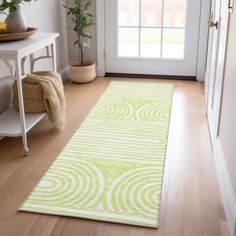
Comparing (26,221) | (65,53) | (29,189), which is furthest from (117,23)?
(26,221)

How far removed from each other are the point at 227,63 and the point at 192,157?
664mm

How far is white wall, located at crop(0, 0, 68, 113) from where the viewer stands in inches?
109

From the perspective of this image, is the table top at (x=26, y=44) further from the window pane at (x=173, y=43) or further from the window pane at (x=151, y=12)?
the window pane at (x=173, y=43)

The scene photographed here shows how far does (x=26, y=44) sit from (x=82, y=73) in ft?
5.32

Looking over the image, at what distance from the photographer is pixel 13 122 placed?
2.54 meters

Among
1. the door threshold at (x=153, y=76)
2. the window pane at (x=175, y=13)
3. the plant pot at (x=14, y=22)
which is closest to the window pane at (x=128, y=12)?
the window pane at (x=175, y=13)

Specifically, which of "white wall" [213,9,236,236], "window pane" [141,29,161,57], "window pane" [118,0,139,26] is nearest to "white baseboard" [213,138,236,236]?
"white wall" [213,9,236,236]

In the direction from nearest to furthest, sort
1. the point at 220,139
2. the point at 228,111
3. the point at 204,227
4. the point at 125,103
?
the point at 204,227 < the point at 228,111 < the point at 220,139 < the point at 125,103

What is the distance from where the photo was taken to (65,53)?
13.6ft

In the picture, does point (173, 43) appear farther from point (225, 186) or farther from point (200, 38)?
point (225, 186)

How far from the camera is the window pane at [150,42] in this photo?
403 centimetres

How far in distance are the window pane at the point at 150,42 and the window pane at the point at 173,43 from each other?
7 cm

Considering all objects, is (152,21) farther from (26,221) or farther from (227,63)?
(26,221)

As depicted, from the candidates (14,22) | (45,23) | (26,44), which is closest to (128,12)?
(45,23)
